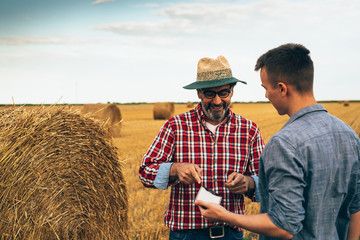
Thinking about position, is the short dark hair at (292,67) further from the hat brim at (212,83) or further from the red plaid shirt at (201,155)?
the red plaid shirt at (201,155)

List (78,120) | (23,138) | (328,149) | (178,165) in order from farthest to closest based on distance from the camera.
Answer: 1. (78,120)
2. (23,138)
3. (178,165)
4. (328,149)

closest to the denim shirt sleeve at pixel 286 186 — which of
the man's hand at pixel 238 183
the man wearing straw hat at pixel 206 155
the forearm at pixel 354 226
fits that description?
the forearm at pixel 354 226

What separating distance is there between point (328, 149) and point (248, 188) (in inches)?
37.9

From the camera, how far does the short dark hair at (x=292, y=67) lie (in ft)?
6.36

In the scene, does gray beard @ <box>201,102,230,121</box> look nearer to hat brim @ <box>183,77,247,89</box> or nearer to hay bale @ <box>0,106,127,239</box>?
hat brim @ <box>183,77,247,89</box>

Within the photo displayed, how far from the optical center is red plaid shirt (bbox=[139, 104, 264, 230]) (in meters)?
2.79

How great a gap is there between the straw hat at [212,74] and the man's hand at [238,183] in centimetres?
74

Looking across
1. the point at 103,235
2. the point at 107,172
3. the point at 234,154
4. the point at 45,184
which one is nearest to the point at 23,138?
the point at 45,184

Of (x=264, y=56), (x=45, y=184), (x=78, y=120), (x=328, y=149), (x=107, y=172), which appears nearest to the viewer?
(x=328, y=149)

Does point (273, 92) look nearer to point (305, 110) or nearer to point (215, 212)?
point (305, 110)

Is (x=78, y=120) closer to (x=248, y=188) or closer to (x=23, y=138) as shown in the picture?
(x=23, y=138)

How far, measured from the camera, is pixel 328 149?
185cm

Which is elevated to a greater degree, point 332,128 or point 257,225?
point 332,128

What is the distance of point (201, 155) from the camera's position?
285 cm
